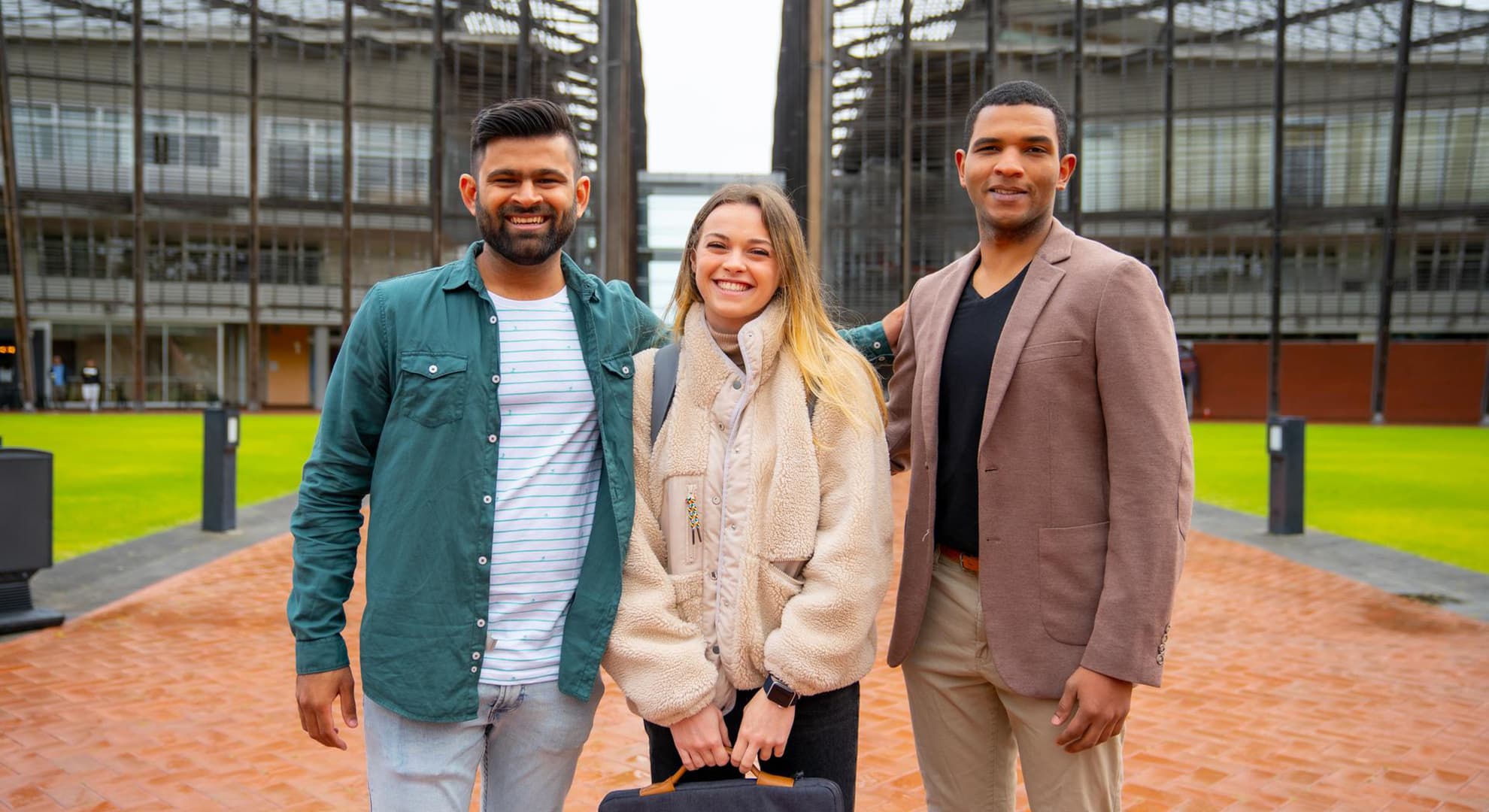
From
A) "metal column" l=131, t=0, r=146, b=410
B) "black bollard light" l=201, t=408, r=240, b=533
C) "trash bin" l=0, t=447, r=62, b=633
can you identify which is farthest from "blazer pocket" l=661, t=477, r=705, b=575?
"metal column" l=131, t=0, r=146, b=410

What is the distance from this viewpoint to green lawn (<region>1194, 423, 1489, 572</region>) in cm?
1075

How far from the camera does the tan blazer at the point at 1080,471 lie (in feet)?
7.16

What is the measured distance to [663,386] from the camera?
A: 2.29m

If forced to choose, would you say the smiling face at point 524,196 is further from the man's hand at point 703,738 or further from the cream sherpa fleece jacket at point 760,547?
the man's hand at point 703,738

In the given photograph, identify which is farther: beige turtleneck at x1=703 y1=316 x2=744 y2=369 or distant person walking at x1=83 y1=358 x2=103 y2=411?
distant person walking at x1=83 y1=358 x2=103 y2=411

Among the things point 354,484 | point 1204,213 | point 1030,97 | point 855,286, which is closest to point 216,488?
point 354,484

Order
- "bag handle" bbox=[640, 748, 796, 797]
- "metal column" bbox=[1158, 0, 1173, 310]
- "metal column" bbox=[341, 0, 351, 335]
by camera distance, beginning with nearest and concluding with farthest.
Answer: "bag handle" bbox=[640, 748, 796, 797], "metal column" bbox=[341, 0, 351, 335], "metal column" bbox=[1158, 0, 1173, 310]

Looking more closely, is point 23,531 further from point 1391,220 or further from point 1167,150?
point 1391,220

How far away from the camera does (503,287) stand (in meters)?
2.36

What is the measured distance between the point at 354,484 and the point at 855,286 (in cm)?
3570

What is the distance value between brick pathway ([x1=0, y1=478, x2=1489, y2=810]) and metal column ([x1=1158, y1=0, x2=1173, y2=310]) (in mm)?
32816

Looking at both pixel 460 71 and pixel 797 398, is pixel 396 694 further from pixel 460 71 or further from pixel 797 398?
pixel 460 71

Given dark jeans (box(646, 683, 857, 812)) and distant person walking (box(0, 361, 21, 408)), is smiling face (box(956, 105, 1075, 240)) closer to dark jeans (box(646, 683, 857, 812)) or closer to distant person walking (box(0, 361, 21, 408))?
dark jeans (box(646, 683, 857, 812))

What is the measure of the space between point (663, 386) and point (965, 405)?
70cm
